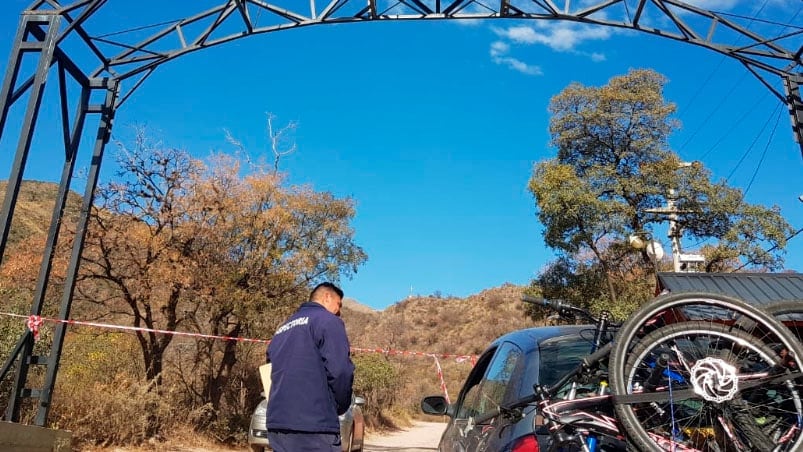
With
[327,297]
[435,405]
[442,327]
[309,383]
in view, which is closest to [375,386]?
[435,405]

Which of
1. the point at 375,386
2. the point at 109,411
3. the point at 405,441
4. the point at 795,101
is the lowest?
the point at 405,441

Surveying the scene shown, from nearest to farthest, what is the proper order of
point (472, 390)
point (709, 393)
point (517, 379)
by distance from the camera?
point (709, 393) → point (517, 379) → point (472, 390)

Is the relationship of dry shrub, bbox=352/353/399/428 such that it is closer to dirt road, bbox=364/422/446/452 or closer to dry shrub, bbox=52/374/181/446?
dirt road, bbox=364/422/446/452

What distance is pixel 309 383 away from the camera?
3.52m

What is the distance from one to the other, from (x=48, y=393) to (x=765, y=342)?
838 cm

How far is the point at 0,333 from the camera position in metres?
9.78

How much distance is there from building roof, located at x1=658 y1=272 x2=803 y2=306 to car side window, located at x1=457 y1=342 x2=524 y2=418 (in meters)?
6.20

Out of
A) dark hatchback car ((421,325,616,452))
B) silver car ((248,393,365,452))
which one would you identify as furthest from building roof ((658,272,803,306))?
dark hatchback car ((421,325,616,452))

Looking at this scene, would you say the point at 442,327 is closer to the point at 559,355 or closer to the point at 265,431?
the point at 265,431

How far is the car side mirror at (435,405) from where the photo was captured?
4914 millimetres

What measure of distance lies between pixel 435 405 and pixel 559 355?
78.4 inches

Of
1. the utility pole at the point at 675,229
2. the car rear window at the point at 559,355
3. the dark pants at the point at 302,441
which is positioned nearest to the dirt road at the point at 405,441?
the utility pole at the point at 675,229

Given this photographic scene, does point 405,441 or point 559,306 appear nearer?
point 559,306

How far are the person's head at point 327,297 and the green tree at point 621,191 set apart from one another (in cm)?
1496
